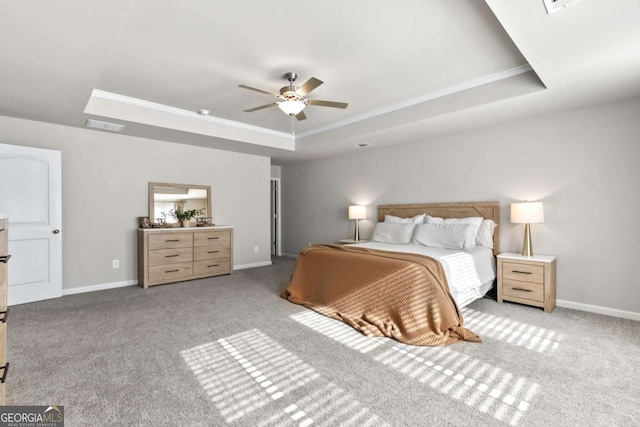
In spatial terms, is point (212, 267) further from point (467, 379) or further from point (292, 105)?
point (467, 379)

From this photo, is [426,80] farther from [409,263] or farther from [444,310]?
[444,310]

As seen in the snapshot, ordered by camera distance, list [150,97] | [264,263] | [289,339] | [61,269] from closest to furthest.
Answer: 1. [289,339]
2. [150,97]
3. [61,269]
4. [264,263]

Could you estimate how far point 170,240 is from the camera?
183 inches

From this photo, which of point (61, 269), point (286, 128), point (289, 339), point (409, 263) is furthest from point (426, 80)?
point (61, 269)

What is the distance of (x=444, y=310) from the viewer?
8.89 feet

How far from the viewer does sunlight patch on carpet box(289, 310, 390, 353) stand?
2.57m

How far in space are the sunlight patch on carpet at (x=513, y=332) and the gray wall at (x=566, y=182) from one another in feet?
3.65

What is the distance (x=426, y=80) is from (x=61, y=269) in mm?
4962

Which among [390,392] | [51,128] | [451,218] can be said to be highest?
[51,128]

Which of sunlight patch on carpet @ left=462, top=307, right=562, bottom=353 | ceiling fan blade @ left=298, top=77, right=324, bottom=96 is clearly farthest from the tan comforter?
ceiling fan blade @ left=298, top=77, right=324, bottom=96

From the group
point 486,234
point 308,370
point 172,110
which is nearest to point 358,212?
point 486,234

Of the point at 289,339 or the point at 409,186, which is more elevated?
the point at 409,186

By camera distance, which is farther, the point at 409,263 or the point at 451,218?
the point at 451,218

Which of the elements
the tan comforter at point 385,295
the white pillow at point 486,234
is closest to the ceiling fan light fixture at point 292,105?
the tan comforter at point 385,295
